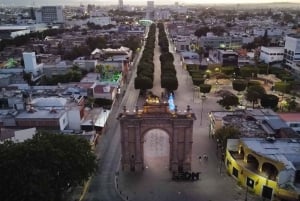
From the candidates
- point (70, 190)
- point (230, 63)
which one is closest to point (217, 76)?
point (230, 63)

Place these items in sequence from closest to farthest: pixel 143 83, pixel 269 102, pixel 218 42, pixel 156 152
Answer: pixel 156 152
pixel 269 102
pixel 143 83
pixel 218 42

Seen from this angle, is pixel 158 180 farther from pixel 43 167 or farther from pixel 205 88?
pixel 205 88

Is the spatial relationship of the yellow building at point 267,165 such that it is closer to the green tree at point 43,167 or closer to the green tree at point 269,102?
the green tree at point 43,167

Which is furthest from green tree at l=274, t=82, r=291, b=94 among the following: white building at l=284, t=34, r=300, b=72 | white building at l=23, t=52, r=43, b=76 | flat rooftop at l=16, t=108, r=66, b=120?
white building at l=23, t=52, r=43, b=76

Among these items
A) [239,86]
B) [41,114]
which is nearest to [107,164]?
[41,114]

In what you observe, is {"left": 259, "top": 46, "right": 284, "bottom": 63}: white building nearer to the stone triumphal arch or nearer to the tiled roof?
the tiled roof

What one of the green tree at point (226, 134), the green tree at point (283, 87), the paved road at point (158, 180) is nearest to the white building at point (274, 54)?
the green tree at point (283, 87)
